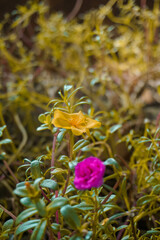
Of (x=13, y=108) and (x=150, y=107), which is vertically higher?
(x=13, y=108)

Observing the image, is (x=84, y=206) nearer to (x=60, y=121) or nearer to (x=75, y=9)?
(x=60, y=121)

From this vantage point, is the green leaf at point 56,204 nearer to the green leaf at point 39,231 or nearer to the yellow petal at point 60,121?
the green leaf at point 39,231

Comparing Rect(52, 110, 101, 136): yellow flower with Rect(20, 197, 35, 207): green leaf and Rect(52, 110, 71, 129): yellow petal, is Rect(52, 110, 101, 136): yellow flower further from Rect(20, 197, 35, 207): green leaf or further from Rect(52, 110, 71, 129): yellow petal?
Rect(20, 197, 35, 207): green leaf

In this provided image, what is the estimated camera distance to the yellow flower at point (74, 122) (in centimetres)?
45

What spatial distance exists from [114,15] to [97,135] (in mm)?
868

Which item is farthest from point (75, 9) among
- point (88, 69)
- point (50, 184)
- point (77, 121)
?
point (50, 184)

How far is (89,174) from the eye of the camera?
372 mm

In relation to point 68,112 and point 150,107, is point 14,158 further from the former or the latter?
point 150,107

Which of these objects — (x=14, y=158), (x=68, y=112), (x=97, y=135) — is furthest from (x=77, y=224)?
(x=14, y=158)

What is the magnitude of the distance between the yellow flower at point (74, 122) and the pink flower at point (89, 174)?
82mm

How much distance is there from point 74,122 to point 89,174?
13 cm

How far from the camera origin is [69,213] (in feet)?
1.24

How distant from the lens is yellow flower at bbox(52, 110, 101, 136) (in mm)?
451

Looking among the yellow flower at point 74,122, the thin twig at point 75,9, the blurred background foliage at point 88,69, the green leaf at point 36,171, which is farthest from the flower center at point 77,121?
the thin twig at point 75,9
